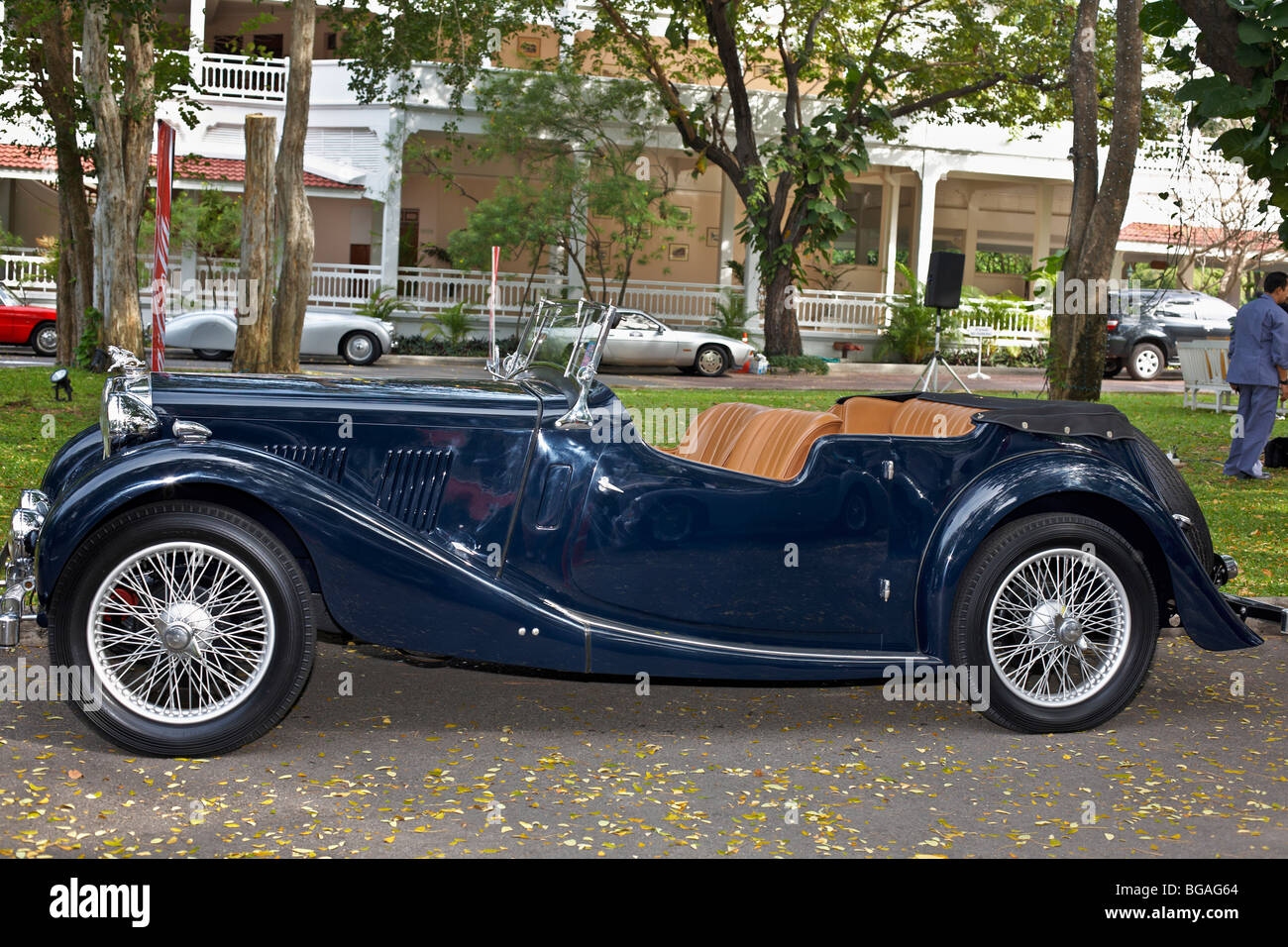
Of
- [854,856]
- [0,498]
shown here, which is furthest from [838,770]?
[0,498]

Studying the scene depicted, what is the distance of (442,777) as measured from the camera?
421cm

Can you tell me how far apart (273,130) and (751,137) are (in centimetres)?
1315

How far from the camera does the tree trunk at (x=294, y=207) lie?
16.7 metres

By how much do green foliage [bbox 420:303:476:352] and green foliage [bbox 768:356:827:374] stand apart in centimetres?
636

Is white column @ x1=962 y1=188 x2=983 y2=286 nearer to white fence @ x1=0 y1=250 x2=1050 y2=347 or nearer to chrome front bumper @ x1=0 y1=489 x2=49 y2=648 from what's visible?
white fence @ x1=0 y1=250 x2=1050 y2=347

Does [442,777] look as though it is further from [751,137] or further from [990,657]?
[751,137]

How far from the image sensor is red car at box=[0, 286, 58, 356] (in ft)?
77.4

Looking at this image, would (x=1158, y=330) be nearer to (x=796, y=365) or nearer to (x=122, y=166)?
(x=796, y=365)

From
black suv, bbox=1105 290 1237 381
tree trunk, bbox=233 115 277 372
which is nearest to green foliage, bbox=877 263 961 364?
black suv, bbox=1105 290 1237 381

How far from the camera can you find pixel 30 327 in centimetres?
2373

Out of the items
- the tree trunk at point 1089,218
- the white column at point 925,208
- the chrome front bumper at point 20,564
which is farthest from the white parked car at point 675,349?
the chrome front bumper at point 20,564

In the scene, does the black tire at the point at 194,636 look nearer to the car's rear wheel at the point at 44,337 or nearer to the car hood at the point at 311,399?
the car hood at the point at 311,399

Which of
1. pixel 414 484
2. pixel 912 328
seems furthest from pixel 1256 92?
pixel 912 328

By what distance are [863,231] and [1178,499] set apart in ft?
111
